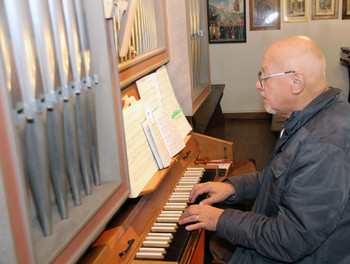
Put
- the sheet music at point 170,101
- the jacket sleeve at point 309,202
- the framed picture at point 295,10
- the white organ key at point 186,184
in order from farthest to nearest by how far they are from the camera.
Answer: the framed picture at point 295,10
the sheet music at point 170,101
the white organ key at point 186,184
the jacket sleeve at point 309,202

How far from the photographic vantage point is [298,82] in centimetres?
207

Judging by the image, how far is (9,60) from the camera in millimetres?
1157

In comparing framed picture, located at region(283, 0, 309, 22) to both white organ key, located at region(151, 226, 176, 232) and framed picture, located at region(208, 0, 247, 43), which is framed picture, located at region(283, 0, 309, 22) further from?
white organ key, located at region(151, 226, 176, 232)

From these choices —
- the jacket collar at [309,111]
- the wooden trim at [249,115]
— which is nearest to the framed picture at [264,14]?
the wooden trim at [249,115]

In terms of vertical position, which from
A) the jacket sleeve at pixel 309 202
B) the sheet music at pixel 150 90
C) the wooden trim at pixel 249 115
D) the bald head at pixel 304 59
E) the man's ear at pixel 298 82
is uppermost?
the bald head at pixel 304 59

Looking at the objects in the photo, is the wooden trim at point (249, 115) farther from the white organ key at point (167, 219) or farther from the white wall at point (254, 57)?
the white organ key at point (167, 219)

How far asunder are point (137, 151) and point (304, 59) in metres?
1.07

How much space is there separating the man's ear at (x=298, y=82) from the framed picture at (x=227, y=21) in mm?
6158

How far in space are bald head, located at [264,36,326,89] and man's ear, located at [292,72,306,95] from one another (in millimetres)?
20

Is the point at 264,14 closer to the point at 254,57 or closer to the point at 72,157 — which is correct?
the point at 254,57

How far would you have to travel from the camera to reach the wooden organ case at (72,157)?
1.09m

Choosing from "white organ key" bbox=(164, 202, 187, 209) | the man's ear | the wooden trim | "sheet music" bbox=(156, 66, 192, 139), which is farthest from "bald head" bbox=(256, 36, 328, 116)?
the wooden trim

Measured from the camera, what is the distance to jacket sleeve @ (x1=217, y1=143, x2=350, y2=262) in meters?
1.79

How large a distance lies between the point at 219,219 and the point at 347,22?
257 inches
